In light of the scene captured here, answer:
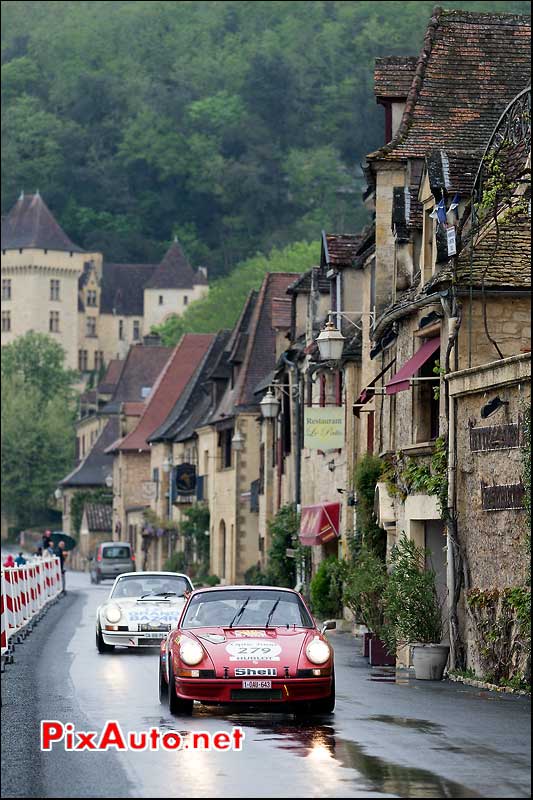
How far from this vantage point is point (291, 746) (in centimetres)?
1435

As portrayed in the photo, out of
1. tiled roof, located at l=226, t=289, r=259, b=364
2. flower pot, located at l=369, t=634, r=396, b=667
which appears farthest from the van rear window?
flower pot, located at l=369, t=634, r=396, b=667

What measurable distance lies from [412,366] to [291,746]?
12215mm

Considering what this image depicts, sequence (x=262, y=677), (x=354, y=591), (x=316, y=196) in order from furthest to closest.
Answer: (x=316, y=196)
(x=354, y=591)
(x=262, y=677)

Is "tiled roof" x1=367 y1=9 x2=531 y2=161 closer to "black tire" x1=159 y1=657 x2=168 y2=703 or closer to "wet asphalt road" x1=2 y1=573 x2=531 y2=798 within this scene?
"wet asphalt road" x1=2 y1=573 x2=531 y2=798

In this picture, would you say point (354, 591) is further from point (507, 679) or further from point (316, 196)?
point (316, 196)

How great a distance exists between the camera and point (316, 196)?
7534 inches

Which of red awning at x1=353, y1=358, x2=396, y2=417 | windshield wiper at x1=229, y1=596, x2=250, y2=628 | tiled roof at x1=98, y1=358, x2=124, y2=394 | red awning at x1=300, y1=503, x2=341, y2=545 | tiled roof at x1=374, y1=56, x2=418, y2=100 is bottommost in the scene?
windshield wiper at x1=229, y1=596, x2=250, y2=628

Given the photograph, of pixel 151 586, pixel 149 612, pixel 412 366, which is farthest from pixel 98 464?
pixel 412 366

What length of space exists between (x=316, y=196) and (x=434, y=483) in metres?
169

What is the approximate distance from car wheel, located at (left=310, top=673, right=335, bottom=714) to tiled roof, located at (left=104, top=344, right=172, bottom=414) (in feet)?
275

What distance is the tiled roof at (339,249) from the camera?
3925cm

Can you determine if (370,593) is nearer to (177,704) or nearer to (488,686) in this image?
(488,686)

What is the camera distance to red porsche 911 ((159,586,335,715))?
16766mm

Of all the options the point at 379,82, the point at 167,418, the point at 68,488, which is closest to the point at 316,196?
the point at 68,488
